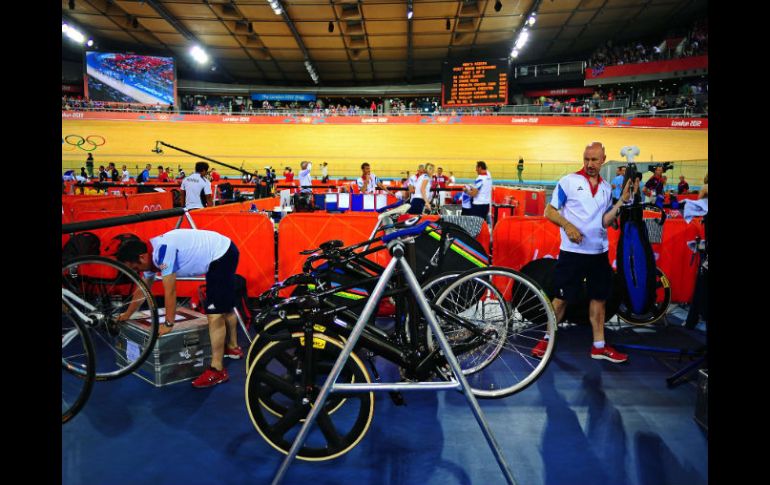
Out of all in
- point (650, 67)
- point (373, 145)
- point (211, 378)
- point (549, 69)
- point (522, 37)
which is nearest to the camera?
point (211, 378)

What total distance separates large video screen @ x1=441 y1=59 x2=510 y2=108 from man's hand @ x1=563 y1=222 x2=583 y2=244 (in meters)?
20.2

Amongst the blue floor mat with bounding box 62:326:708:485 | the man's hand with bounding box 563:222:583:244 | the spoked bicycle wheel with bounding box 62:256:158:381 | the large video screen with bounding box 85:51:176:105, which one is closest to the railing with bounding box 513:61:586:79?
the large video screen with bounding box 85:51:176:105

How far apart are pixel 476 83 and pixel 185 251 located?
21831 mm

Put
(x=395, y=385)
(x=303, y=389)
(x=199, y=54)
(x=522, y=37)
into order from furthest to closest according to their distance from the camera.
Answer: (x=199, y=54) → (x=522, y=37) → (x=303, y=389) → (x=395, y=385)

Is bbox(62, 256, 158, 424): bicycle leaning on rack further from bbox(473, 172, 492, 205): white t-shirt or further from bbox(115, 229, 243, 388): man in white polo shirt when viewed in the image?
bbox(473, 172, 492, 205): white t-shirt

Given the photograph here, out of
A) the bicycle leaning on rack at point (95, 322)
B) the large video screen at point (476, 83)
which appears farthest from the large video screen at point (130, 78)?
the bicycle leaning on rack at point (95, 322)

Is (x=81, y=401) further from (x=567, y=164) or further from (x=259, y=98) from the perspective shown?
(x=259, y=98)

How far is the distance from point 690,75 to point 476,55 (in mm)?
11333

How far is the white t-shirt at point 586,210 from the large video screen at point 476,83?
65.6 feet

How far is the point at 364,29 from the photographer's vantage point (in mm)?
22656

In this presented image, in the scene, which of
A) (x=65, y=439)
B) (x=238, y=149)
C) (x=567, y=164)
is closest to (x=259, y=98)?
(x=238, y=149)

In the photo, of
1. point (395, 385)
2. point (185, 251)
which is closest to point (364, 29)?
point (185, 251)

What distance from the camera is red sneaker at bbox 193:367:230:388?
3324 mm

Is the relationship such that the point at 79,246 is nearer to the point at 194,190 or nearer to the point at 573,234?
the point at 573,234
